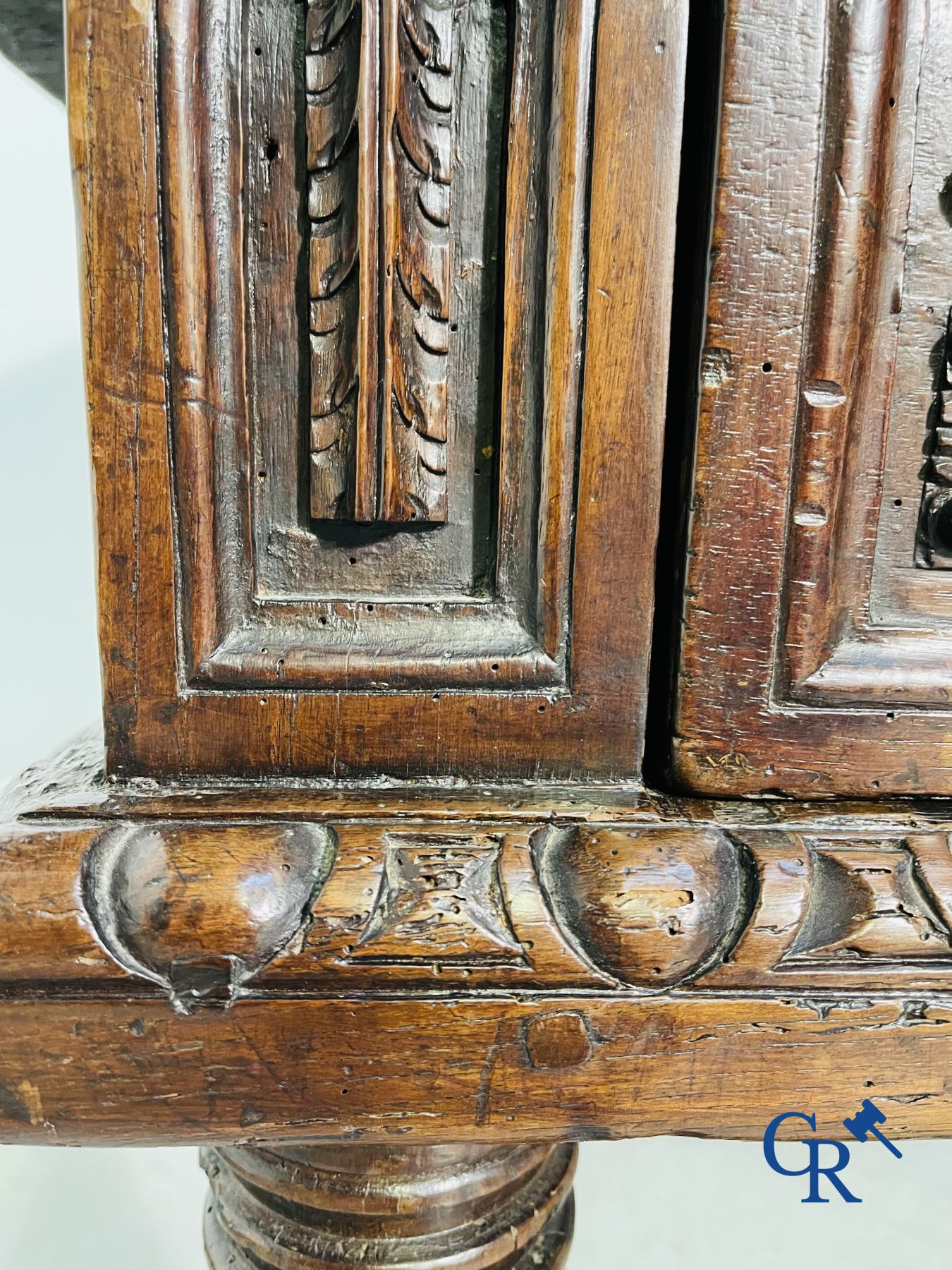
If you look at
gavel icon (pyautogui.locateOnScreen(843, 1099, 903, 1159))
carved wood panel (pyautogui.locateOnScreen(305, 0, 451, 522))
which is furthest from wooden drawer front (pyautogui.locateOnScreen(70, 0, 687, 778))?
gavel icon (pyautogui.locateOnScreen(843, 1099, 903, 1159))

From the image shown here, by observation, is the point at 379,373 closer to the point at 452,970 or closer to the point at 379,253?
the point at 379,253

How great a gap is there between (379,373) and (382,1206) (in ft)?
1.47

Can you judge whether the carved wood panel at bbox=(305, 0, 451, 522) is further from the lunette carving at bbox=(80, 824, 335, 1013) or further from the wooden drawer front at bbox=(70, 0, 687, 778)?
the lunette carving at bbox=(80, 824, 335, 1013)

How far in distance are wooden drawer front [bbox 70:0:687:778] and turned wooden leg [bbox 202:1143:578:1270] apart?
0.79 ft

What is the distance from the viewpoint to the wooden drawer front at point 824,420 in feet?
1.27

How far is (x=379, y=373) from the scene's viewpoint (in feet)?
1.33

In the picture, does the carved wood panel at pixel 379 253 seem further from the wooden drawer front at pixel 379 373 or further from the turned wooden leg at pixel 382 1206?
the turned wooden leg at pixel 382 1206

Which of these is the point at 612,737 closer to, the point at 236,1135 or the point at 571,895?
the point at 571,895

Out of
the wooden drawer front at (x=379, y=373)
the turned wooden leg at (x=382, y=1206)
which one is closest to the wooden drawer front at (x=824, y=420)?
the wooden drawer front at (x=379, y=373)

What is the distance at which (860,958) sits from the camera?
0.41 metres

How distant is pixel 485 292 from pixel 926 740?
303 mm

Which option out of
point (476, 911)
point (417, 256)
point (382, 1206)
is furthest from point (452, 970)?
point (417, 256)

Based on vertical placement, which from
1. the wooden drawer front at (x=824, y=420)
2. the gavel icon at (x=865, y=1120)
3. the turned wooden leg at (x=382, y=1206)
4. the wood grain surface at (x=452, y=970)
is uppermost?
the wooden drawer front at (x=824, y=420)

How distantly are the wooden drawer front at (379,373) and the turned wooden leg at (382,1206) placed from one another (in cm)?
24
